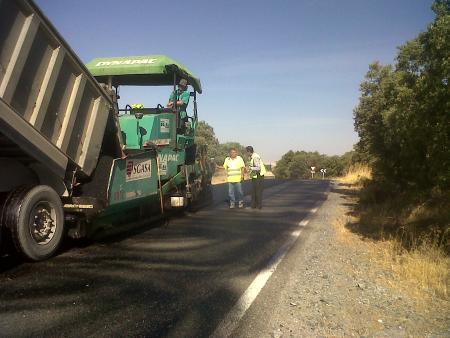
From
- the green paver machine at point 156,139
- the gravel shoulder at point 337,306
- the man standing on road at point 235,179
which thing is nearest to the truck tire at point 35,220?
the green paver machine at point 156,139

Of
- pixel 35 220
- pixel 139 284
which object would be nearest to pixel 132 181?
pixel 35 220

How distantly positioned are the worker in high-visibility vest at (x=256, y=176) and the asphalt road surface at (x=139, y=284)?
11.5 feet

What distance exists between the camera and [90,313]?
12.0 ft

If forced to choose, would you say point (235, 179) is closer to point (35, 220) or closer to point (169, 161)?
point (169, 161)

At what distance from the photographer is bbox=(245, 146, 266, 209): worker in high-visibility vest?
11.2 metres

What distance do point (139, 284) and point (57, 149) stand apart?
205 centimetres

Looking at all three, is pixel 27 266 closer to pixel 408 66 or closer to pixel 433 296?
pixel 433 296

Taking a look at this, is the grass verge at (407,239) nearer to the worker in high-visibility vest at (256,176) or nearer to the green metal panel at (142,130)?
the worker in high-visibility vest at (256,176)

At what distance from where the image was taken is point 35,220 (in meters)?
5.09

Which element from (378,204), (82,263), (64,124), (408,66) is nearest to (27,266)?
(82,263)

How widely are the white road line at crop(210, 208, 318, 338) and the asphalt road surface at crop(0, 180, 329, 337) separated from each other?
0.05m

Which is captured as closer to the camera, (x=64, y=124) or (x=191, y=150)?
(x=64, y=124)

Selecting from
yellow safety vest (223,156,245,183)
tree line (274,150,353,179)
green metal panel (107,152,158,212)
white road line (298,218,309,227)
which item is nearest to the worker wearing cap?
green metal panel (107,152,158,212)

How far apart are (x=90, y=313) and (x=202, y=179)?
7.19 meters
